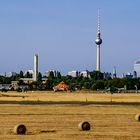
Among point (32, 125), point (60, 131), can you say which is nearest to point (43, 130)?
point (60, 131)

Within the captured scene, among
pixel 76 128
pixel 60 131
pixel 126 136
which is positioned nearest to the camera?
pixel 126 136

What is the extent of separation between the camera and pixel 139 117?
44.7m

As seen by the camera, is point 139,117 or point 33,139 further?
point 139,117

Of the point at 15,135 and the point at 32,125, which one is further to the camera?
the point at 32,125

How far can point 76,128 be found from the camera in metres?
34.8

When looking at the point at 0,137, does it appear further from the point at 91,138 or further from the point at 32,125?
the point at 32,125

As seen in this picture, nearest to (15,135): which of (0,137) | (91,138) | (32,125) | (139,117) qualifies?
(0,137)

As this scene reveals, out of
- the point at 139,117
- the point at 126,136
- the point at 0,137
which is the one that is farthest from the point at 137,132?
the point at 139,117

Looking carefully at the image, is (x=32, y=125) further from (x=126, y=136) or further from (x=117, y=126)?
(x=126, y=136)

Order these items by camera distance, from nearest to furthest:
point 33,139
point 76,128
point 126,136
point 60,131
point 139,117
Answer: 1. point 33,139
2. point 126,136
3. point 60,131
4. point 76,128
5. point 139,117

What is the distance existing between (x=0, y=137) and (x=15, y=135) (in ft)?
5.91

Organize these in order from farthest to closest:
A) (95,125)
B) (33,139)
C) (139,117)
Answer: (139,117)
(95,125)
(33,139)

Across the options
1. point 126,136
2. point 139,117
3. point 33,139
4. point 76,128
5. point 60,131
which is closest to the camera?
point 33,139

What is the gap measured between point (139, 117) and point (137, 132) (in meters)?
12.4
